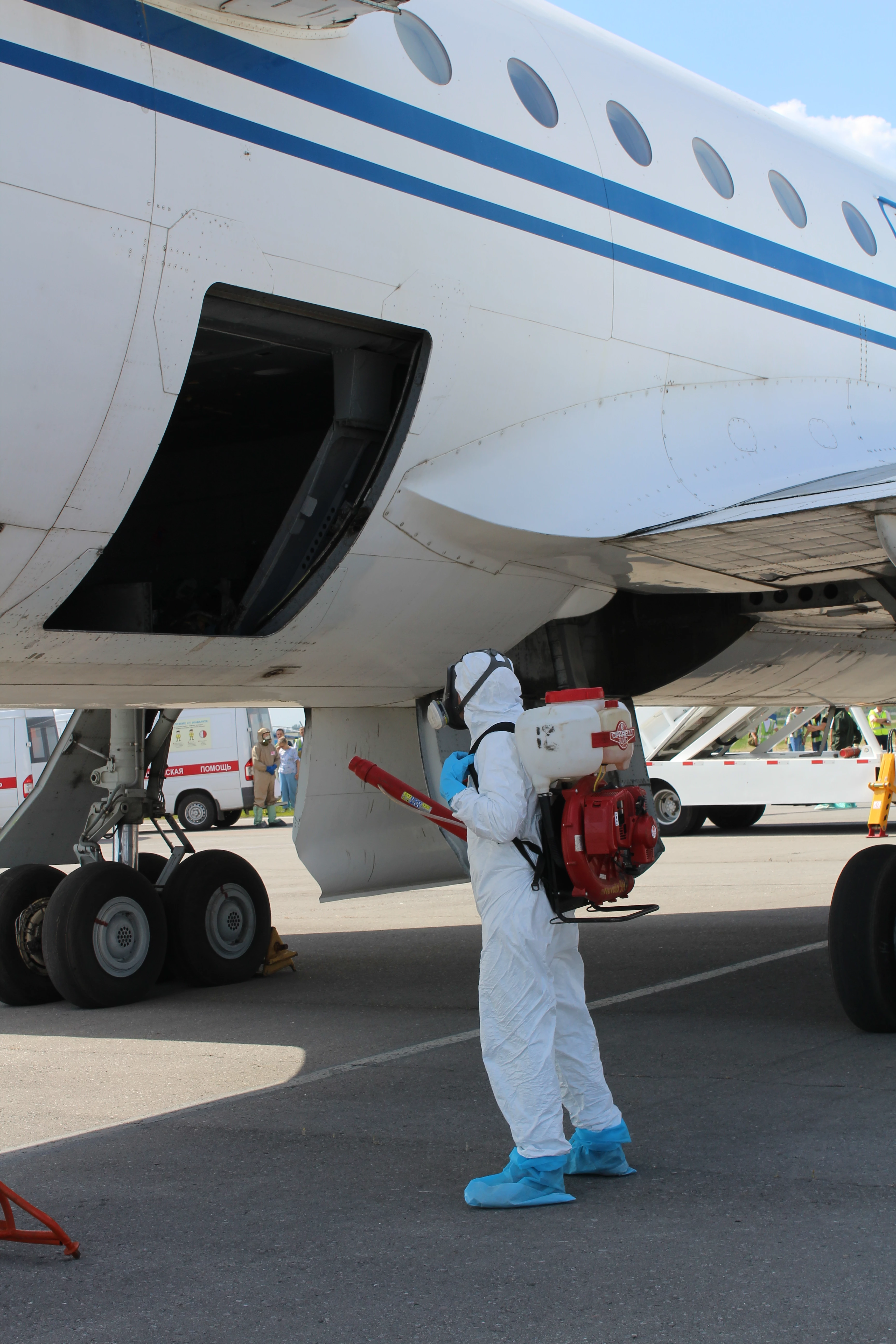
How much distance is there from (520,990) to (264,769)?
792 inches

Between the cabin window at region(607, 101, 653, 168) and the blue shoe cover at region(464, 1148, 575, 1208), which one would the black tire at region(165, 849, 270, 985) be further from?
the cabin window at region(607, 101, 653, 168)

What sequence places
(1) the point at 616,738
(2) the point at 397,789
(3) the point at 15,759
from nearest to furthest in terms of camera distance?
(1) the point at 616,738
(2) the point at 397,789
(3) the point at 15,759

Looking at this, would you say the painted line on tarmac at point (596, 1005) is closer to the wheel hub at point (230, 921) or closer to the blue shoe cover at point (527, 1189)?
the blue shoe cover at point (527, 1189)

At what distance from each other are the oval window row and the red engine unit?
9.18 ft

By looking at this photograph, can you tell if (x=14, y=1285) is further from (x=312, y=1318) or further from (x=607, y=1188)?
(x=607, y=1188)

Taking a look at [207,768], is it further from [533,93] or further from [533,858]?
[533,858]

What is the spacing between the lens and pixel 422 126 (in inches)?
191

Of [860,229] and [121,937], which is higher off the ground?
[860,229]

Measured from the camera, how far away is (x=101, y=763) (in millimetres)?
8773

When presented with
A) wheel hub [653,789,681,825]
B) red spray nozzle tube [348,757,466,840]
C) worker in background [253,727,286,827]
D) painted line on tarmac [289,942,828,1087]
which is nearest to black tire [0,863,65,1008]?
painted line on tarmac [289,942,828,1087]

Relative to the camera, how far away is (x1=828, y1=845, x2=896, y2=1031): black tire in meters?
5.90

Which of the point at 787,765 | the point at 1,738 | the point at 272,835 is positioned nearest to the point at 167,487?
the point at 787,765

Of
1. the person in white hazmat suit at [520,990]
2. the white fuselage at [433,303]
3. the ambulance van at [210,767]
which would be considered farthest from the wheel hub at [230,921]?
the ambulance van at [210,767]

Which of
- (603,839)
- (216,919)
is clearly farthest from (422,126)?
(216,919)
